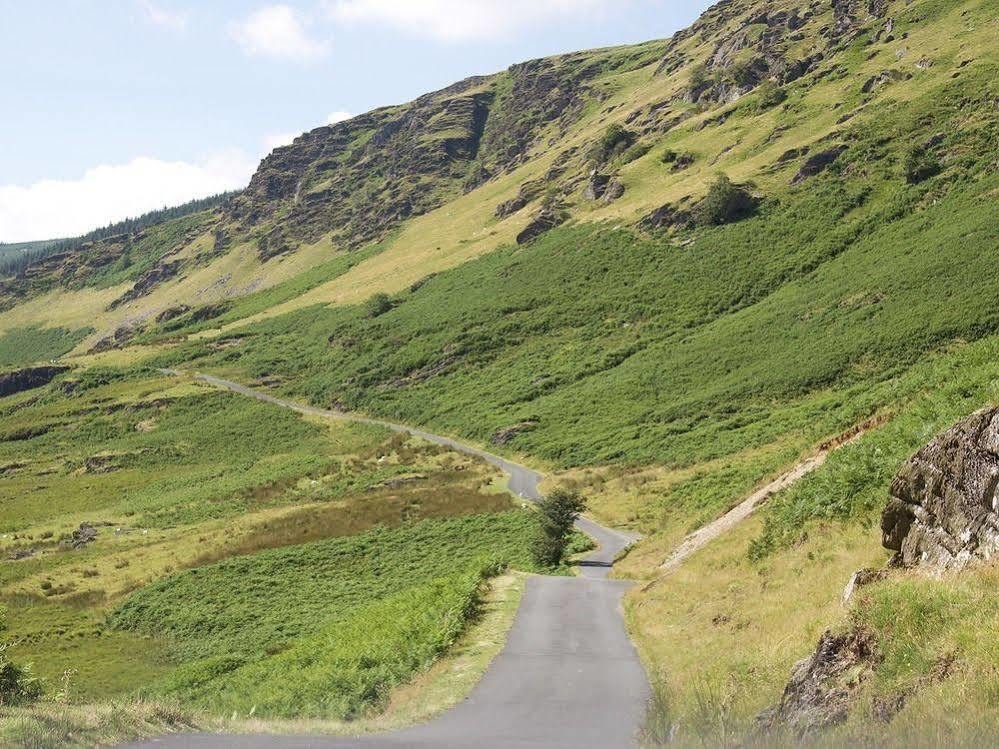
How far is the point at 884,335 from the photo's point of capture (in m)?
63.4

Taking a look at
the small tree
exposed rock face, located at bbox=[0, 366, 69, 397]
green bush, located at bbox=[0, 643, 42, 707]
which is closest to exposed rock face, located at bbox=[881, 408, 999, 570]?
green bush, located at bbox=[0, 643, 42, 707]

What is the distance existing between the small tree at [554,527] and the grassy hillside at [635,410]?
9.53 ft

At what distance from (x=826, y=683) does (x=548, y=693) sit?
21.5ft

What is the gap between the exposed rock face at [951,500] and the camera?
11.4 m

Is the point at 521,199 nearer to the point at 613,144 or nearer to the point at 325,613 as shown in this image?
the point at 613,144

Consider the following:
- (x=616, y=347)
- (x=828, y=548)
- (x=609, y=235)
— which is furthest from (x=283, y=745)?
(x=609, y=235)

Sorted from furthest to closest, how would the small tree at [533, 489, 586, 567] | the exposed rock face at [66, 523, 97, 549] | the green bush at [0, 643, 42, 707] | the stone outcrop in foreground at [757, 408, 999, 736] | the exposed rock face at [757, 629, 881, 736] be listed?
the exposed rock face at [66, 523, 97, 549], the small tree at [533, 489, 586, 567], the green bush at [0, 643, 42, 707], the stone outcrop in foreground at [757, 408, 999, 736], the exposed rock face at [757, 629, 881, 736]

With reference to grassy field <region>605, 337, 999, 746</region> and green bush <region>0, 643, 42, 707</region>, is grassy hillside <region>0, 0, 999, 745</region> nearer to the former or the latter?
grassy field <region>605, 337, 999, 746</region>

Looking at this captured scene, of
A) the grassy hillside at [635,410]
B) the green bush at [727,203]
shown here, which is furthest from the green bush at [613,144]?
the green bush at [727,203]

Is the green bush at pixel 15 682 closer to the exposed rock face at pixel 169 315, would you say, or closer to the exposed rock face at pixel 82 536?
the exposed rock face at pixel 82 536

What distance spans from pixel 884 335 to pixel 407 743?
202 ft

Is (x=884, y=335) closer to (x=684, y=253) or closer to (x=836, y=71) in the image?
A: (x=684, y=253)

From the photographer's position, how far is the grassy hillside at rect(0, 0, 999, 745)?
57.9 ft

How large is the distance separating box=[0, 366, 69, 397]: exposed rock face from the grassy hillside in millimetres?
6189
